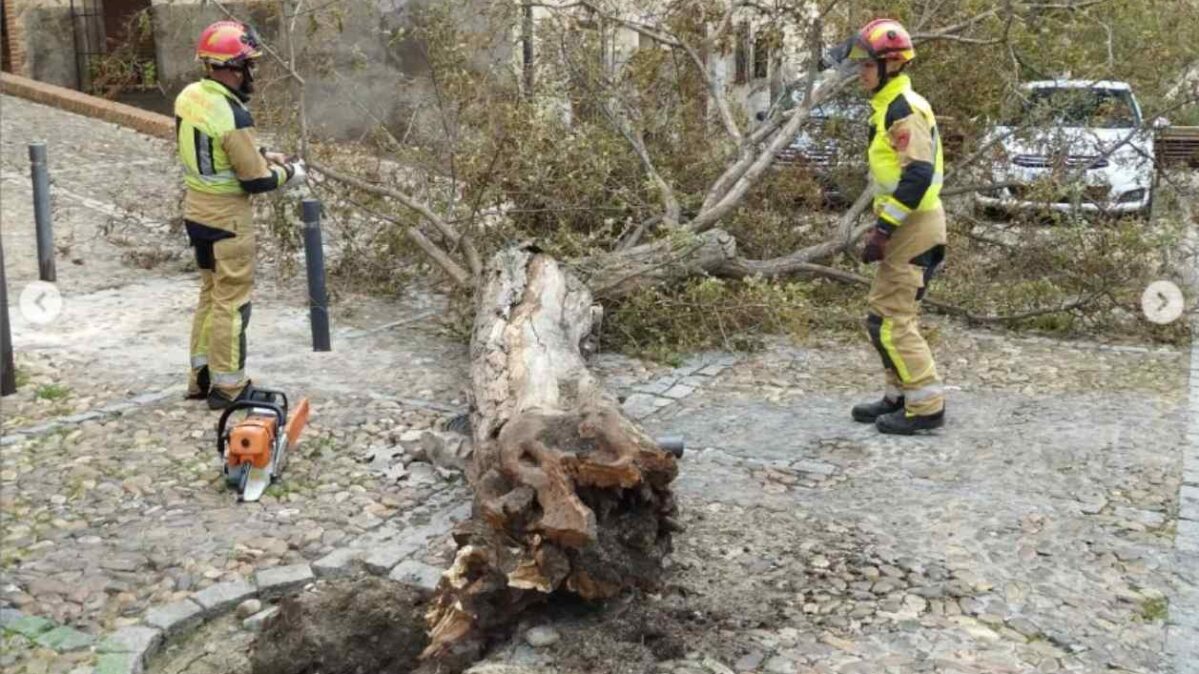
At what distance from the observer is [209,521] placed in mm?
4773

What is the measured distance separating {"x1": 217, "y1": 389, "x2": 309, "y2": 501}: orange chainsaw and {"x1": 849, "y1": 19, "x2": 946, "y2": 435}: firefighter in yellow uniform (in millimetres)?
2777

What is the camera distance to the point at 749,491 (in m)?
5.20

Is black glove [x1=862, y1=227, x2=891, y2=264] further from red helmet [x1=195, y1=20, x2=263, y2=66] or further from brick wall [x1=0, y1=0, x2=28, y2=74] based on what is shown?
brick wall [x1=0, y1=0, x2=28, y2=74]

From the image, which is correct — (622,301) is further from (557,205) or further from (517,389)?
(517,389)

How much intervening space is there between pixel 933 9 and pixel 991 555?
4732 millimetres

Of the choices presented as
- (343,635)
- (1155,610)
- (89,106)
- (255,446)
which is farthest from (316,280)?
(89,106)

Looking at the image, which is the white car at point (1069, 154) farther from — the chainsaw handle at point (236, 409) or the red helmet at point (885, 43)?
the chainsaw handle at point (236, 409)

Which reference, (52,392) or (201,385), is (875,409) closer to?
(201,385)

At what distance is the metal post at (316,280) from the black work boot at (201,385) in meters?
1.04

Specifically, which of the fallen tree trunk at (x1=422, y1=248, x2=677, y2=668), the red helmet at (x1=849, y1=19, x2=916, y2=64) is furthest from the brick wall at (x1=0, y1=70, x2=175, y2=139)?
the fallen tree trunk at (x1=422, y1=248, x2=677, y2=668)

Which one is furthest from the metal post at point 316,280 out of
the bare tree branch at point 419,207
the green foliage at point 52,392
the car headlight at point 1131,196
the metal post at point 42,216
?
the car headlight at point 1131,196

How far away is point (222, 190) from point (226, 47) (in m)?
0.67

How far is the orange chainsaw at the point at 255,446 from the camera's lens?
16.1ft

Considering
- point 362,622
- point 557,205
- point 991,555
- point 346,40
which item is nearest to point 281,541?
point 362,622
